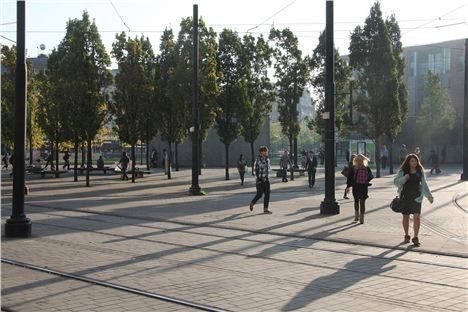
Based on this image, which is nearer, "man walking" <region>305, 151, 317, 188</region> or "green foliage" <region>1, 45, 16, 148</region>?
"man walking" <region>305, 151, 317, 188</region>

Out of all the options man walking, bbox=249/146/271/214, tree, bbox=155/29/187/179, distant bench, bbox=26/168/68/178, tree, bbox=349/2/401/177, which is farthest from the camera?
distant bench, bbox=26/168/68/178

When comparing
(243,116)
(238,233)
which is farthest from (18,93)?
(243,116)

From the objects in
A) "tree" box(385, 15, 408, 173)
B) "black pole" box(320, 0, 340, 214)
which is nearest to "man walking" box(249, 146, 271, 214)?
"black pole" box(320, 0, 340, 214)

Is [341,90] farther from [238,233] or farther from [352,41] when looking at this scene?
[238,233]

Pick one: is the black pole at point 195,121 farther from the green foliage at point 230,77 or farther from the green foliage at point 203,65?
the green foliage at point 230,77

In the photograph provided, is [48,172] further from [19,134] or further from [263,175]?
[19,134]

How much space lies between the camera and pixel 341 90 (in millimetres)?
35469

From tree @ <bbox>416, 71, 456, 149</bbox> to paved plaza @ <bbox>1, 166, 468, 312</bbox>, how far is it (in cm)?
3853

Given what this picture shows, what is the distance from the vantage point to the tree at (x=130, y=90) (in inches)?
1123

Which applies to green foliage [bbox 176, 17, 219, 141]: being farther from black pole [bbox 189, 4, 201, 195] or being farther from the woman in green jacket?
the woman in green jacket

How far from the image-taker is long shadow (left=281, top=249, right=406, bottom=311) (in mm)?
6777

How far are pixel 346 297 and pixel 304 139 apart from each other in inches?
4785

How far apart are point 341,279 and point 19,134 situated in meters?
6.83

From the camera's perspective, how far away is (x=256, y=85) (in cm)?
3356
